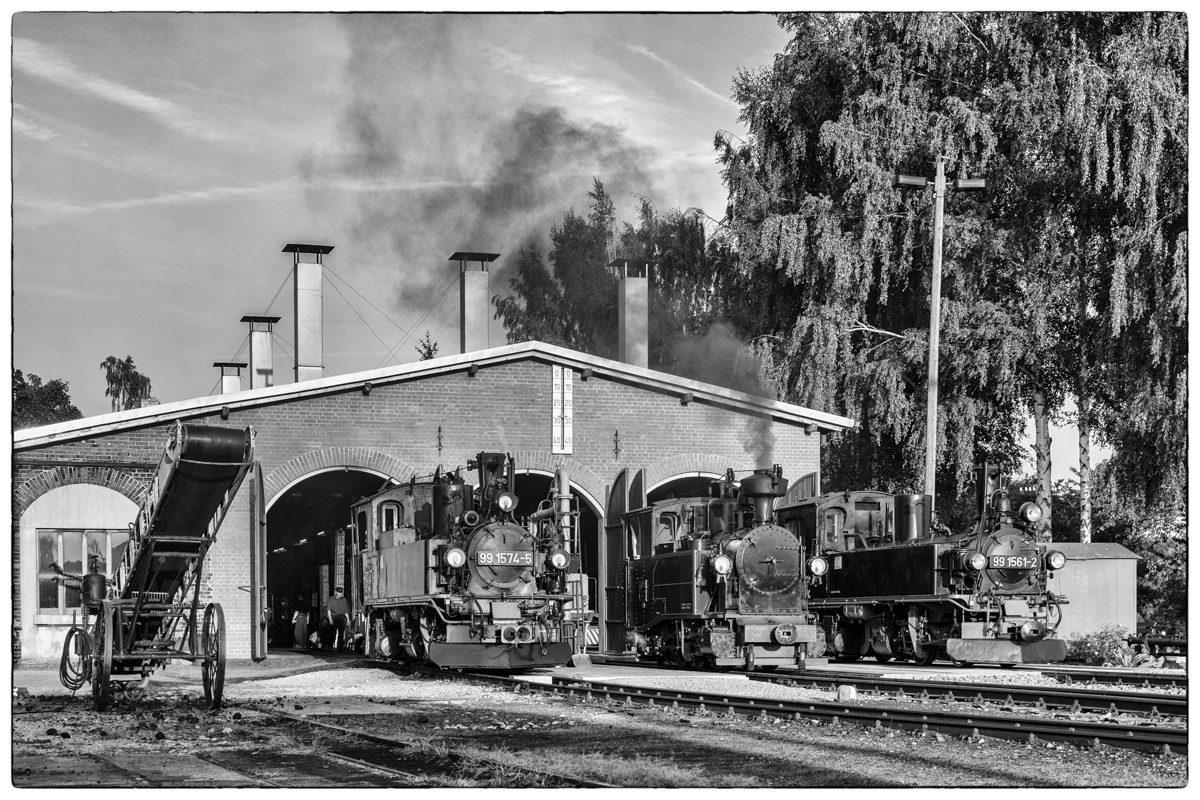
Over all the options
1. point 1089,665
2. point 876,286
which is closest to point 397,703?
point 1089,665

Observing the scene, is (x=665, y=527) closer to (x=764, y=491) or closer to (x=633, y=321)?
(x=764, y=491)

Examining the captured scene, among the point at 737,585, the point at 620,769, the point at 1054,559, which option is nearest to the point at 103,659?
the point at 620,769

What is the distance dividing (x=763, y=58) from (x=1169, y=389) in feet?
46.9

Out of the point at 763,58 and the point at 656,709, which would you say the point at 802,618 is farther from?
the point at 763,58

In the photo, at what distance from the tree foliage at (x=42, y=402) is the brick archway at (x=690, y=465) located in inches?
603

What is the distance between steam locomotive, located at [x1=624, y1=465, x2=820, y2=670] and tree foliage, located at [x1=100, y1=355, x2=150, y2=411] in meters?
18.6

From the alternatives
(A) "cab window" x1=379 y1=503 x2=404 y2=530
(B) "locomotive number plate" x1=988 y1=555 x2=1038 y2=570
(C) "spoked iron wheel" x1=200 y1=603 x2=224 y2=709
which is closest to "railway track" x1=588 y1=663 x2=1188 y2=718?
(B) "locomotive number plate" x1=988 y1=555 x2=1038 y2=570

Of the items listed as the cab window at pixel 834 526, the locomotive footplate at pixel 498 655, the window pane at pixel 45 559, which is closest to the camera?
the locomotive footplate at pixel 498 655

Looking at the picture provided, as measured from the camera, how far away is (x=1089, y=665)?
79.9ft

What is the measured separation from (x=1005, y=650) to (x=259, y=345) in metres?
24.2

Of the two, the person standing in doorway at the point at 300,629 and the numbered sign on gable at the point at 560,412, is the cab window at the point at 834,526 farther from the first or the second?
the person standing in doorway at the point at 300,629

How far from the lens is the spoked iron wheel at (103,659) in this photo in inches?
573

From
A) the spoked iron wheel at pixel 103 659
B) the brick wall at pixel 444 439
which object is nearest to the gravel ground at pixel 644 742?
the spoked iron wheel at pixel 103 659

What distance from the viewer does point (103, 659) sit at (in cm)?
1460
